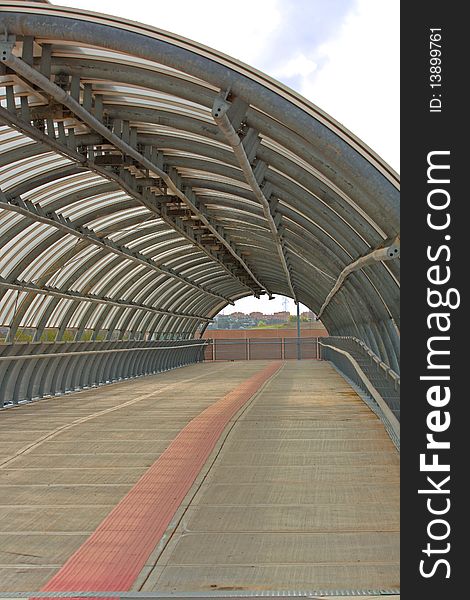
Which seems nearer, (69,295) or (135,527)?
(135,527)

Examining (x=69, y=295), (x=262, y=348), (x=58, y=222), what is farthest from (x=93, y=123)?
(x=262, y=348)

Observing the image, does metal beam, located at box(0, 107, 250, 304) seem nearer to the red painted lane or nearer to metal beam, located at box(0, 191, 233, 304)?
metal beam, located at box(0, 191, 233, 304)

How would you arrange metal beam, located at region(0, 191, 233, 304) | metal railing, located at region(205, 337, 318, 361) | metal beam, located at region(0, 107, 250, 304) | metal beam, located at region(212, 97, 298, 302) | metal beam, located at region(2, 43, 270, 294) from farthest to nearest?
1. metal railing, located at region(205, 337, 318, 361)
2. metal beam, located at region(0, 191, 233, 304)
3. metal beam, located at region(0, 107, 250, 304)
4. metal beam, located at region(2, 43, 270, 294)
5. metal beam, located at region(212, 97, 298, 302)

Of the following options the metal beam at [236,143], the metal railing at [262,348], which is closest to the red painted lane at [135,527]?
the metal beam at [236,143]

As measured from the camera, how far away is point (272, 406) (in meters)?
17.7

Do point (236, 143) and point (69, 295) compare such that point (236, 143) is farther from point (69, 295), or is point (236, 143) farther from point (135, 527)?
point (69, 295)

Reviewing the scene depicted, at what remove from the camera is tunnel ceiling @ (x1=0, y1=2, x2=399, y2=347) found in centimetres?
855

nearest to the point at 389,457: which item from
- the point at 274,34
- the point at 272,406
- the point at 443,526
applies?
the point at 274,34

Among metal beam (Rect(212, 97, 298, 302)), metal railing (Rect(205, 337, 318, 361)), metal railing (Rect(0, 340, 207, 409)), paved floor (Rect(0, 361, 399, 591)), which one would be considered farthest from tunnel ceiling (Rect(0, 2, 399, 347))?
metal railing (Rect(205, 337, 318, 361))

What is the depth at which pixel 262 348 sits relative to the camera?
61281 mm

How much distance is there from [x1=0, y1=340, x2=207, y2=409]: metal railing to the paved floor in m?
2.63

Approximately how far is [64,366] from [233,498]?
14.6 m

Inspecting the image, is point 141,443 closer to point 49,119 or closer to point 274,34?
point 49,119

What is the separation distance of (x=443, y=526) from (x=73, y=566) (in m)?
3.01
